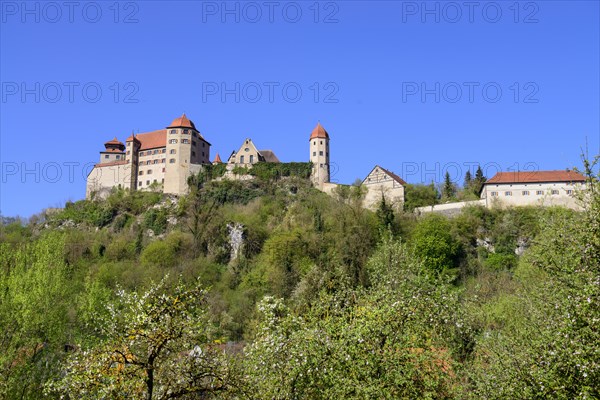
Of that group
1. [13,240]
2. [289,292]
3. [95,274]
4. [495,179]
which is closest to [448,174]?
[495,179]

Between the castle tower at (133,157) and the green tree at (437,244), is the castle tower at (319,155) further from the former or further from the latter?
the castle tower at (133,157)

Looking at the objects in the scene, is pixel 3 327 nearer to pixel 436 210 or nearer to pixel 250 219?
pixel 250 219

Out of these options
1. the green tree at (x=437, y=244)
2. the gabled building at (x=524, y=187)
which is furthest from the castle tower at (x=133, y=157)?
the gabled building at (x=524, y=187)

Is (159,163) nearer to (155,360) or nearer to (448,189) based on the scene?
(448,189)

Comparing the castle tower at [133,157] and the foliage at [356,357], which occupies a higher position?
the castle tower at [133,157]

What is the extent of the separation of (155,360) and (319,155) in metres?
70.7

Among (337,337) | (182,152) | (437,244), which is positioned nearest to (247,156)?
(182,152)

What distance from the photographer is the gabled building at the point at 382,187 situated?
72.1 meters

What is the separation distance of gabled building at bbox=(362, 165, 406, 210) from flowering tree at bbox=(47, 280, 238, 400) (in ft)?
196

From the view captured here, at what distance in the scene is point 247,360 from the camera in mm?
15492

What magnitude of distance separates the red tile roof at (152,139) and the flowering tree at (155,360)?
76.0 meters

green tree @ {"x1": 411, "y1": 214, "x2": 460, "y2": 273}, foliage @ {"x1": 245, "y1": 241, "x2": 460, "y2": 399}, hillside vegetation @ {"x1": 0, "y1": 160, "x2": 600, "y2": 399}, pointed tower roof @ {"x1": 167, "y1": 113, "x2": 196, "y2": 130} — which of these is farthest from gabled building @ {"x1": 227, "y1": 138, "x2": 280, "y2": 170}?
foliage @ {"x1": 245, "y1": 241, "x2": 460, "y2": 399}

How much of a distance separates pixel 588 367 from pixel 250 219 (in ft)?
196

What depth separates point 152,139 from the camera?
88562 millimetres
